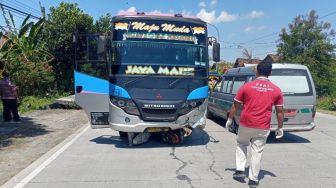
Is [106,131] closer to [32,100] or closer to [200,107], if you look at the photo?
[200,107]

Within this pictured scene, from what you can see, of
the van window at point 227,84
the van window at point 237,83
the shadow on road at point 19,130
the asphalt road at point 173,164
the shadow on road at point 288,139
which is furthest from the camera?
the van window at point 227,84

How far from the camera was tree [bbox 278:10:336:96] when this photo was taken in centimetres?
3572

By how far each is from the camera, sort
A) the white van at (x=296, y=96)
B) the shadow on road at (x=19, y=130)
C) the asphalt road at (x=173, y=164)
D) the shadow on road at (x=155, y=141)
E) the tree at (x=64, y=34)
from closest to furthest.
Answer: the asphalt road at (x=173, y=164) → the shadow on road at (x=155, y=141) → the white van at (x=296, y=96) → the shadow on road at (x=19, y=130) → the tree at (x=64, y=34)

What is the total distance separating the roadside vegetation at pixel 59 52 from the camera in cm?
1277

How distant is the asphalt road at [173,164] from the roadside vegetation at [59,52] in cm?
326

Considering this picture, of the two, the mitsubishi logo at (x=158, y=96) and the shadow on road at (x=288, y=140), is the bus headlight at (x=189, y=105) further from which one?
the shadow on road at (x=288, y=140)

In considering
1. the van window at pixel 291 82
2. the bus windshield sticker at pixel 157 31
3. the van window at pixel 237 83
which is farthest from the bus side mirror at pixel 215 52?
the van window at pixel 237 83

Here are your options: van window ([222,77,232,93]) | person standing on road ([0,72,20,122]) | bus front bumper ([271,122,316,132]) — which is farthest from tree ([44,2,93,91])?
bus front bumper ([271,122,316,132])

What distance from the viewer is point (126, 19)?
408 inches

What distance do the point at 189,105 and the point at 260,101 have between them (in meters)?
3.61

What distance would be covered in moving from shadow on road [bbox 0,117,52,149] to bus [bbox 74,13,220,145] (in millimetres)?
2691

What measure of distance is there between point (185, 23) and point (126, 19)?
4.61 ft

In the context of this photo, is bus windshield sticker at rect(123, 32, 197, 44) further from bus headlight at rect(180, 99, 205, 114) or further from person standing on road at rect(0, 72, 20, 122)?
person standing on road at rect(0, 72, 20, 122)

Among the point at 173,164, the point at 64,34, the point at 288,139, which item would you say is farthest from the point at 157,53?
the point at 64,34
